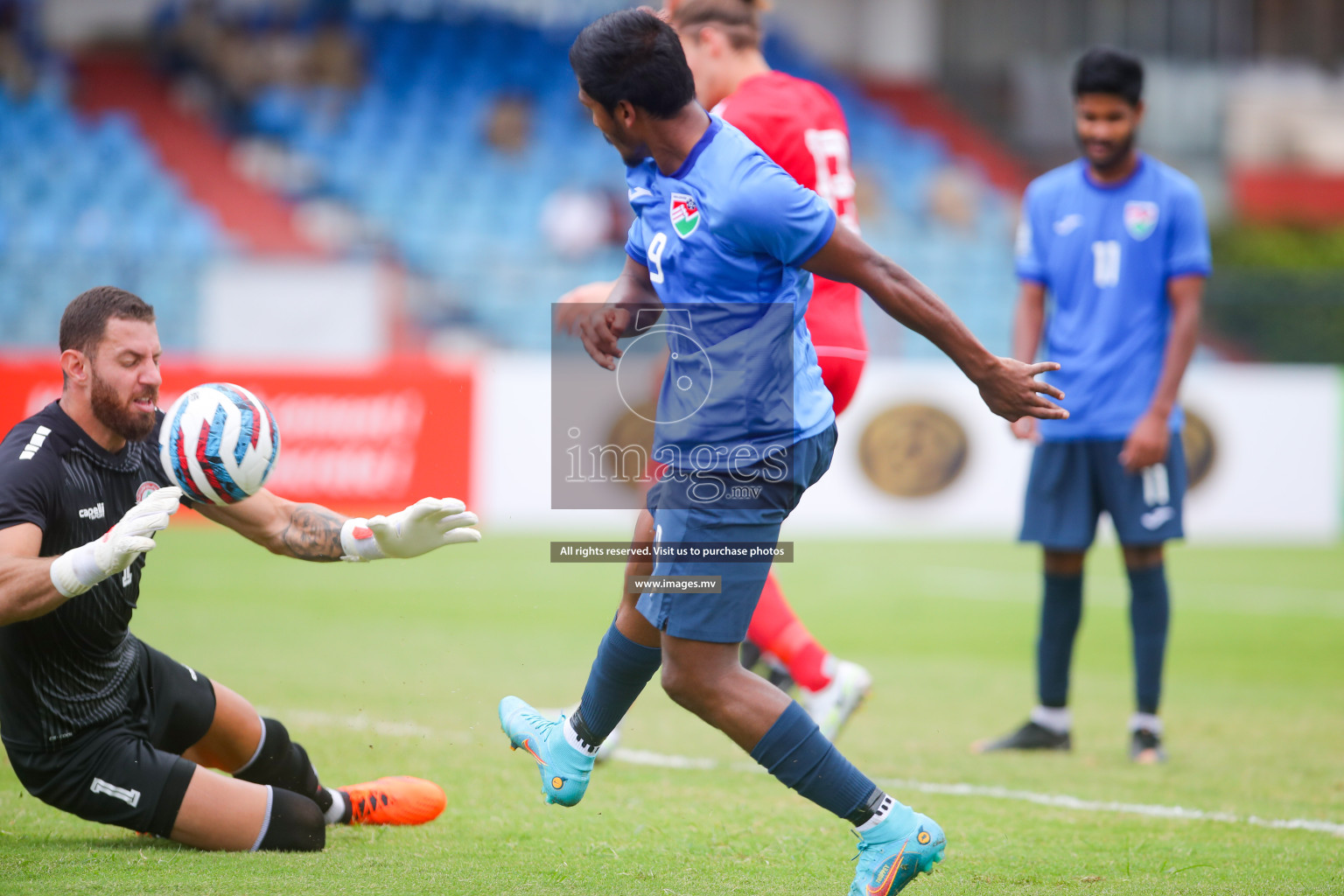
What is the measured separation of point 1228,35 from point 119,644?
26408mm

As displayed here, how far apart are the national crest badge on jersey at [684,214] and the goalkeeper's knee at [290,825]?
188cm

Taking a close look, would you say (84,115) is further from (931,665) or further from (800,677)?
(800,677)

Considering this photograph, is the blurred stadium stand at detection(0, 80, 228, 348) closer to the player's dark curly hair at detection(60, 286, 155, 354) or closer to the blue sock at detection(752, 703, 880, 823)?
the player's dark curly hair at detection(60, 286, 155, 354)

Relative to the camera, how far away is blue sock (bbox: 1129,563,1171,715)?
552 centimetres

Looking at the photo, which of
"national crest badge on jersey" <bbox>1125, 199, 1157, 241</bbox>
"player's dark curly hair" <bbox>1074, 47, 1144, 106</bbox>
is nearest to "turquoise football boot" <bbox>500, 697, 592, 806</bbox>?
"national crest badge on jersey" <bbox>1125, 199, 1157, 241</bbox>

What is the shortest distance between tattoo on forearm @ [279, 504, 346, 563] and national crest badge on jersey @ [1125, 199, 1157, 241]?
3412 millimetres

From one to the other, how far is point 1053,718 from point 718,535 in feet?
9.02

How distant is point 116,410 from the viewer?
3730 mm

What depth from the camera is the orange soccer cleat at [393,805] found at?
4.23 metres

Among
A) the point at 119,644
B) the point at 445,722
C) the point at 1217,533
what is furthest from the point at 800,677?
the point at 1217,533

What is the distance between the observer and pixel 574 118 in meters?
21.7

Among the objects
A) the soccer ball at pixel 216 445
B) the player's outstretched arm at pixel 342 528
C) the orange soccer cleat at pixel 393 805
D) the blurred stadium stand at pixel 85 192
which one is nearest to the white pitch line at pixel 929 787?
the orange soccer cleat at pixel 393 805

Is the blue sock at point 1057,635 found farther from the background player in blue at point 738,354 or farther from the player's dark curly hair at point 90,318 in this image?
the player's dark curly hair at point 90,318

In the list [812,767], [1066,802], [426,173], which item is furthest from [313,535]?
[426,173]
